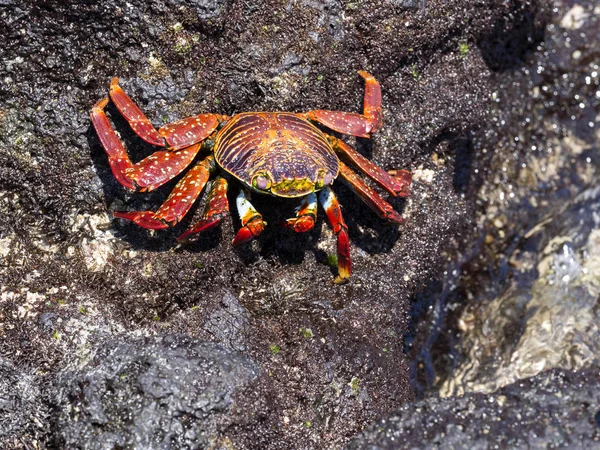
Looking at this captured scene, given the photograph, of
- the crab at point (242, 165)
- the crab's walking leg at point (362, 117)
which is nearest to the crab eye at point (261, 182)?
the crab at point (242, 165)

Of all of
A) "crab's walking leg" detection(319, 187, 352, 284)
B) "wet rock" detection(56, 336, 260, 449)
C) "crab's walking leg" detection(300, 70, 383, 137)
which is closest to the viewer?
"wet rock" detection(56, 336, 260, 449)

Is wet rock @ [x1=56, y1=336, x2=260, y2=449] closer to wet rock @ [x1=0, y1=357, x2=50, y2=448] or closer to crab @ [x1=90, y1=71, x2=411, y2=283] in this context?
wet rock @ [x1=0, y1=357, x2=50, y2=448]

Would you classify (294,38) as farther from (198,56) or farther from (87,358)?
(87,358)

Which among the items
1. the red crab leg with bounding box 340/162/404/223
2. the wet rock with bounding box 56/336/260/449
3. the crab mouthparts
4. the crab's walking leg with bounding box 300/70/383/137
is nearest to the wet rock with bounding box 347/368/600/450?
the wet rock with bounding box 56/336/260/449

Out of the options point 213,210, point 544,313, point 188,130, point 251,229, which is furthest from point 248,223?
point 544,313

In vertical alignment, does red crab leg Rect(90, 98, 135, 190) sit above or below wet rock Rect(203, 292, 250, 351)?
above

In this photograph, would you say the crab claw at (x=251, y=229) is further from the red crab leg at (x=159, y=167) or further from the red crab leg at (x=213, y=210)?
the red crab leg at (x=159, y=167)

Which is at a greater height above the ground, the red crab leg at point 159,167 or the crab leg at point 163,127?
the crab leg at point 163,127
